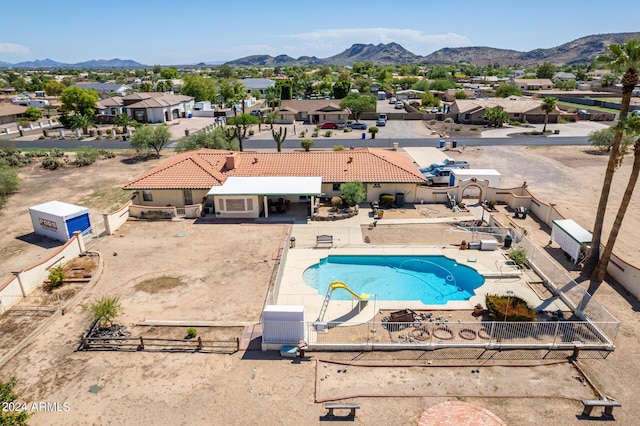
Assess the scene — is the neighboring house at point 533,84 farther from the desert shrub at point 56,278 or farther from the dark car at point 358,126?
the desert shrub at point 56,278

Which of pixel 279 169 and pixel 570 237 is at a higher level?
pixel 279 169

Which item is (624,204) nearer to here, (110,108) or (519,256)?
(519,256)

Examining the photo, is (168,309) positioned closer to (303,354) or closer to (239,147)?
(303,354)

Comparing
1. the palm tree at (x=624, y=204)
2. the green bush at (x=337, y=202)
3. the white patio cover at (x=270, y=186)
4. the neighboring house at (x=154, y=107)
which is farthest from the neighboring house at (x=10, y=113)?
the palm tree at (x=624, y=204)

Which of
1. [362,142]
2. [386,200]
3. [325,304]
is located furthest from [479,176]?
[362,142]

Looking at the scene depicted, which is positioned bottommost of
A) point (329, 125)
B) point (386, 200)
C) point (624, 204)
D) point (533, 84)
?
point (386, 200)

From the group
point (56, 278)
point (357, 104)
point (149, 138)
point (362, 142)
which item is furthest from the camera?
point (357, 104)
